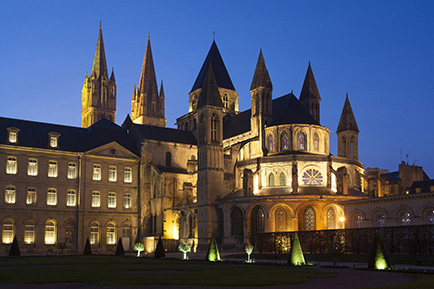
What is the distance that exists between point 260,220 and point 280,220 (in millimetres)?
2427

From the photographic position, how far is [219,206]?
67.3m

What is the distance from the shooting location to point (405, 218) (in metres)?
53.2

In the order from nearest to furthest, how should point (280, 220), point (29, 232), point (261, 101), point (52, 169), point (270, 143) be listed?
point (280, 220) < point (29, 232) < point (52, 169) < point (270, 143) < point (261, 101)

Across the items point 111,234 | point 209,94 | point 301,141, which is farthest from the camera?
point 111,234

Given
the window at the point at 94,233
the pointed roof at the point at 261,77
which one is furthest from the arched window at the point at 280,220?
Answer: the window at the point at 94,233

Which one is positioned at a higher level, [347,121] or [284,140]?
[347,121]

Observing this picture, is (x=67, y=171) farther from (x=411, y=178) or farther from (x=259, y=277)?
(x=411, y=178)

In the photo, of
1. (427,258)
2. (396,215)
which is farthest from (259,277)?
(396,215)

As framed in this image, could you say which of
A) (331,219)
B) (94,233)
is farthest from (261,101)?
(94,233)

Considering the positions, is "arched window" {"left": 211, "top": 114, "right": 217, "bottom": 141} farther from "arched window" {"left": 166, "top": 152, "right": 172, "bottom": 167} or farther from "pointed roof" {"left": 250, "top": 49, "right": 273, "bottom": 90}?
"arched window" {"left": 166, "top": 152, "right": 172, "bottom": 167}

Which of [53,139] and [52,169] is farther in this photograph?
[53,139]

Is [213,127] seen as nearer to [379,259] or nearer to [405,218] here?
[405,218]

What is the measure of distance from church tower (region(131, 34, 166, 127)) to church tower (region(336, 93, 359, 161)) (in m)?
47.4

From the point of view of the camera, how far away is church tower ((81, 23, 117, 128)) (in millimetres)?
115688
